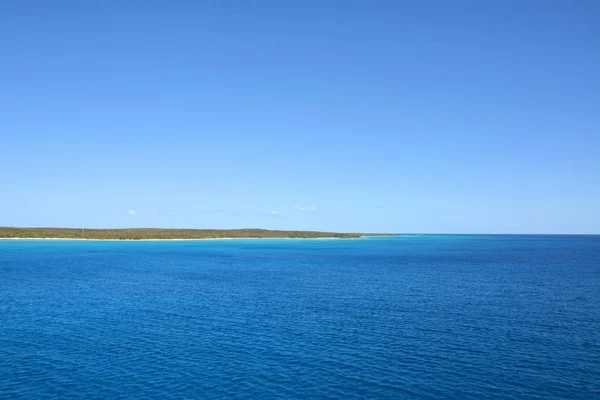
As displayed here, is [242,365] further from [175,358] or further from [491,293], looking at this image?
[491,293]

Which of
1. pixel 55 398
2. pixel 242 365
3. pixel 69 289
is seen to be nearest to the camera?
pixel 55 398

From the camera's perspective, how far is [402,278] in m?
83.1

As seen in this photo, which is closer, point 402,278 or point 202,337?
point 202,337

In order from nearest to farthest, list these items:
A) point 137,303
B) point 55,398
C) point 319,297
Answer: point 55,398 → point 137,303 → point 319,297

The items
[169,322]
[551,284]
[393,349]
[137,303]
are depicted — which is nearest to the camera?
[393,349]

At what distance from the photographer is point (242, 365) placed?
3228 centimetres

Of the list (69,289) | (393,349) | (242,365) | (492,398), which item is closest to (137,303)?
(69,289)

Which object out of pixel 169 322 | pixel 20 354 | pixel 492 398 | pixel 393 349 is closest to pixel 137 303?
pixel 169 322

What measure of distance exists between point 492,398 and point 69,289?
6177 cm

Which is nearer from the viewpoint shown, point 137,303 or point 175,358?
point 175,358

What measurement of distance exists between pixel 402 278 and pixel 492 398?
57.1 m

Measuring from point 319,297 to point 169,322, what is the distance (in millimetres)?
23059

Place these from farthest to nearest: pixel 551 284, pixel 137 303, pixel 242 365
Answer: pixel 551 284 < pixel 137 303 < pixel 242 365

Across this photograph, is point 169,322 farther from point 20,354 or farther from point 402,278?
point 402,278
